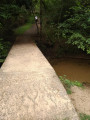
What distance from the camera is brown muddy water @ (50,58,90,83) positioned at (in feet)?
22.6

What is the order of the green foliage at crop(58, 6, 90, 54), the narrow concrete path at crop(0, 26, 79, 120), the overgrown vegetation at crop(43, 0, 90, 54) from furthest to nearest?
the overgrown vegetation at crop(43, 0, 90, 54) < the green foliage at crop(58, 6, 90, 54) < the narrow concrete path at crop(0, 26, 79, 120)

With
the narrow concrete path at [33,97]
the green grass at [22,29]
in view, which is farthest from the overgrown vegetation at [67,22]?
the narrow concrete path at [33,97]

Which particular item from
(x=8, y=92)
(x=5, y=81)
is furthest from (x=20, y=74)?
(x=8, y=92)

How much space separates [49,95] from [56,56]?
7.35 m

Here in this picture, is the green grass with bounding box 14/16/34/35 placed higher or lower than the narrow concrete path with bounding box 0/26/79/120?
lower

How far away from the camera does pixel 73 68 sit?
314 inches

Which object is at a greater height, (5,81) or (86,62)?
(5,81)

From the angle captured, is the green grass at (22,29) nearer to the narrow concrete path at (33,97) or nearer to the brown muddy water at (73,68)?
the brown muddy water at (73,68)

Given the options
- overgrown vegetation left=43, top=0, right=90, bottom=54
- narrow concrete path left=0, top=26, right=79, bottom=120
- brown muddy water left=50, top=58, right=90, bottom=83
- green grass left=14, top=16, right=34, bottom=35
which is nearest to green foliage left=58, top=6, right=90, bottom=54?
overgrown vegetation left=43, top=0, right=90, bottom=54

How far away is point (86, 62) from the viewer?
877cm

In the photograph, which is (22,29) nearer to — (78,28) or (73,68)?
(78,28)

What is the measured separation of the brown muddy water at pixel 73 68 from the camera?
6.90 meters

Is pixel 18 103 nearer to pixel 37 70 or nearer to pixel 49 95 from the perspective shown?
pixel 49 95

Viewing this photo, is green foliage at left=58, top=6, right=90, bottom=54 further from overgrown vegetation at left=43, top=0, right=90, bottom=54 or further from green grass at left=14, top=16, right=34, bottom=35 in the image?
green grass at left=14, top=16, right=34, bottom=35
